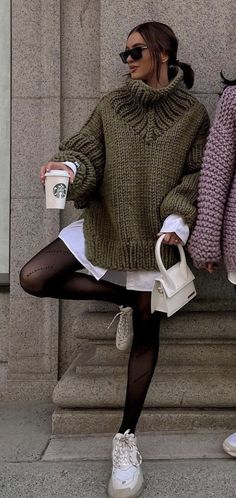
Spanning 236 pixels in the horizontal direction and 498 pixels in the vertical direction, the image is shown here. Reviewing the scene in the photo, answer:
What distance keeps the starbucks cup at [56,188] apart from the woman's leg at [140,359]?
2.24ft

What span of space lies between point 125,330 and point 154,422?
0.55 metres

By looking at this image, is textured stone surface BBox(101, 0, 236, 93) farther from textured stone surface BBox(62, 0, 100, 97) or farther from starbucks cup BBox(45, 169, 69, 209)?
starbucks cup BBox(45, 169, 69, 209)

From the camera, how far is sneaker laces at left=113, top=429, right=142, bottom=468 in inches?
103

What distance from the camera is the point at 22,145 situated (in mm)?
3875

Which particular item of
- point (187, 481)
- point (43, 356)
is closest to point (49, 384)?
point (43, 356)

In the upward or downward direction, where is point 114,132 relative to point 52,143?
upward

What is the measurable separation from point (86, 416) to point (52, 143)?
181 centimetres

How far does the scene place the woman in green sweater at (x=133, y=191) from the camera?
2.79m

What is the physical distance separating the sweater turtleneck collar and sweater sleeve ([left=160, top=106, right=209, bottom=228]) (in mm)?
240

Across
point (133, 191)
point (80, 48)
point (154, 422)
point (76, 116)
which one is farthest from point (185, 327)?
point (80, 48)

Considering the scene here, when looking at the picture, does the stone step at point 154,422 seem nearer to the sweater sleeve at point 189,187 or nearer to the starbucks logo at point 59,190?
the sweater sleeve at point 189,187

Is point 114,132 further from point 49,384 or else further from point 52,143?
point 49,384

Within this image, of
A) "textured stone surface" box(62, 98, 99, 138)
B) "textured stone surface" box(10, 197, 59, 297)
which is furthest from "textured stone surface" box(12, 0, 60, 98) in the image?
"textured stone surface" box(10, 197, 59, 297)

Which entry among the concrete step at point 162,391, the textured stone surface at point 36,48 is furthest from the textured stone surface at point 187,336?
the textured stone surface at point 36,48
